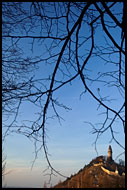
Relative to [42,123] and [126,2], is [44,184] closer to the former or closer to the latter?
[42,123]

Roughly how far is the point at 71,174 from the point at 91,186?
0.26 m

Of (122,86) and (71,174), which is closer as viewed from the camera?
(71,174)

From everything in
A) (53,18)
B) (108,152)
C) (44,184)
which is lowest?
(44,184)

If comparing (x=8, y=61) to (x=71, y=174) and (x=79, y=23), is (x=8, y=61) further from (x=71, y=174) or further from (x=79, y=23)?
(x=71, y=174)

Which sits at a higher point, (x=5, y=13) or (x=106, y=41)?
(x=5, y=13)

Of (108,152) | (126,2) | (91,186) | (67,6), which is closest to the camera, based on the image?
(91,186)

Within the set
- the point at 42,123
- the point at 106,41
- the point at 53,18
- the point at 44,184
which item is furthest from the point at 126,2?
the point at 44,184

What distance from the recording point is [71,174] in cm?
195

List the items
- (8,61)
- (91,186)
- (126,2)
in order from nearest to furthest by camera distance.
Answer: (91,186)
(126,2)
(8,61)

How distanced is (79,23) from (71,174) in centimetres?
157

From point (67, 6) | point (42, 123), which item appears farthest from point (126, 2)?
point (42, 123)

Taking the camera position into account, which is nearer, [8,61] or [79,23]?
[79,23]

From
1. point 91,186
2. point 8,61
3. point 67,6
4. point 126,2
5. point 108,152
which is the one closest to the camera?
point 91,186

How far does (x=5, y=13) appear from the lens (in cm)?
307
